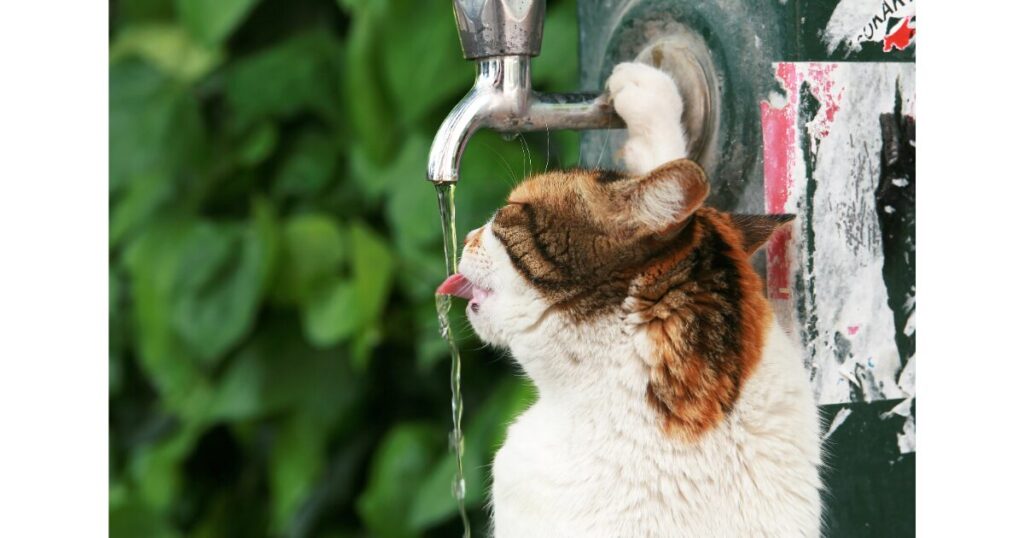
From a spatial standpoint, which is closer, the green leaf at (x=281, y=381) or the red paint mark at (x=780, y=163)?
the red paint mark at (x=780, y=163)

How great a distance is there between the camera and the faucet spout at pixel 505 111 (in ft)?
1.18

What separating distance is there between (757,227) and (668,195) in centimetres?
5

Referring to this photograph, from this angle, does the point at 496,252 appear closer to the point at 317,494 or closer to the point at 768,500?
the point at 768,500

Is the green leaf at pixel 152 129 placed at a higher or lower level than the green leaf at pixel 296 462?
higher

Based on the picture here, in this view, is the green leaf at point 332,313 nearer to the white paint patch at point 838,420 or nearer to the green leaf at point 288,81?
the green leaf at point 288,81

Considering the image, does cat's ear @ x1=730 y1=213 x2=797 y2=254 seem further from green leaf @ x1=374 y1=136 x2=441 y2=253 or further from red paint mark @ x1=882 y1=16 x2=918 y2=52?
green leaf @ x1=374 y1=136 x2=441 y2=253

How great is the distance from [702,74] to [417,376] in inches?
20.7

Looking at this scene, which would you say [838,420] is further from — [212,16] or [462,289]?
[212,16]

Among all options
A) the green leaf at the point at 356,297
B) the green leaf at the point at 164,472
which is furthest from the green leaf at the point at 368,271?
the green leaf at the point at 164,472

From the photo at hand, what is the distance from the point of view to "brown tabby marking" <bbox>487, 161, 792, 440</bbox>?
333 mm

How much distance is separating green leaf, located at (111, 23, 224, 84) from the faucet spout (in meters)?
0.52

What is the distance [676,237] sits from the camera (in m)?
0.33

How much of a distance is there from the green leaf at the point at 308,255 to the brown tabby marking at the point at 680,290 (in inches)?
18.4

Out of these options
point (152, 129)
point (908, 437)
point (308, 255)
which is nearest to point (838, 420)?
point (908, 437)
